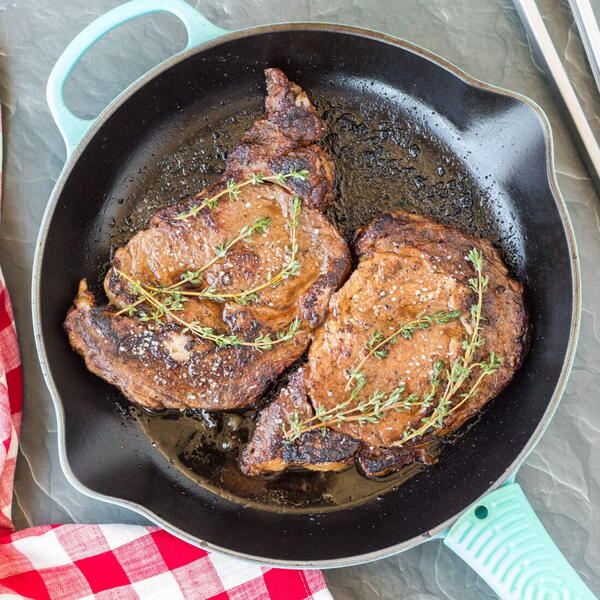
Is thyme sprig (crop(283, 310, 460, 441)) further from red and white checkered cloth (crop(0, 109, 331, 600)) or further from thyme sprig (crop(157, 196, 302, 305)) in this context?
red and white checkered cloth (crop(0, 109, 331, 600))

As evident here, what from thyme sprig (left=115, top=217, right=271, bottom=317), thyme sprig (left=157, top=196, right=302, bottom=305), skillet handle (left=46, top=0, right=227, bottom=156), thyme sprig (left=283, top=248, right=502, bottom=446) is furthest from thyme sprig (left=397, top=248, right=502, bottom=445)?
skillet handle (left=46, top=0, right=227, bottom=156)

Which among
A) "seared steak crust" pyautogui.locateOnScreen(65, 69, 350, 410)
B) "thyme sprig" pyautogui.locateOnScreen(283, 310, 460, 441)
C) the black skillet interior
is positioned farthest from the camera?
the black skillet interior

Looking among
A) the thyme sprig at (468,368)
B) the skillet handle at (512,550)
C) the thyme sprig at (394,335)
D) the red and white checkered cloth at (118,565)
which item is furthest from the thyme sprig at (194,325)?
the skillet handle at (512,550)

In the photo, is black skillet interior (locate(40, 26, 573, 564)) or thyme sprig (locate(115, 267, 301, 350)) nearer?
thyme sprig (locate(115, 267, 301, 350))

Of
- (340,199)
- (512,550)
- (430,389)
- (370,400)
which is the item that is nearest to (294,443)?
(370,400)

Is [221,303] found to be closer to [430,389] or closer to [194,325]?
[194,325]

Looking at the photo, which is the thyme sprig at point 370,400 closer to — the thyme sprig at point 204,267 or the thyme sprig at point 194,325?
the thyme sprig at point 194,325

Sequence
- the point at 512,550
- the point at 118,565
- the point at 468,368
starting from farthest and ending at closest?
the point at 118,565
the point at 512,550
the point at 468,368
